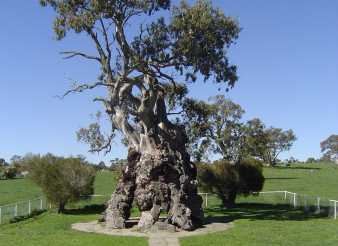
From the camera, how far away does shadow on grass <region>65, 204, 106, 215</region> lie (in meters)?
39.1

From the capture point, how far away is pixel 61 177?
39.1m

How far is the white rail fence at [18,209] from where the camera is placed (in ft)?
117

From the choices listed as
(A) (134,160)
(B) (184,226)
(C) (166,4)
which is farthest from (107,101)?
(B) (184,226)

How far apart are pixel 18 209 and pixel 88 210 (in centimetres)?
490

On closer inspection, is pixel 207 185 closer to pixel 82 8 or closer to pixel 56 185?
pixel 56 185

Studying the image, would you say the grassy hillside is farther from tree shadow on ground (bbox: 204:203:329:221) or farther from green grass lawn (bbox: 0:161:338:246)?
green grass lawn (bbox: 0:161:338:246)

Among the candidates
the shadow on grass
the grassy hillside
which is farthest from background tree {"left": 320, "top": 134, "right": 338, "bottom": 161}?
the shadow on grass

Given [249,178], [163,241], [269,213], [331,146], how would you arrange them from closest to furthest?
[163,241]
[269,213]
[249,178]
[331,146]

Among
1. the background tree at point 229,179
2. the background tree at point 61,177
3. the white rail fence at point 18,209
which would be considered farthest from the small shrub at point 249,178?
the white rail fence at point 18,209

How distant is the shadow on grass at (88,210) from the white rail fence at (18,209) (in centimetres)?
262

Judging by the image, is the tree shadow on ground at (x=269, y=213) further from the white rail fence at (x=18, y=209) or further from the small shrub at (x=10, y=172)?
the small shrub at (x=10, y=172)

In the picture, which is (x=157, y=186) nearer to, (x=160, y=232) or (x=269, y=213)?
(x=160, y=232)

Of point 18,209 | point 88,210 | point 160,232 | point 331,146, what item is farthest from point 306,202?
point 331,146

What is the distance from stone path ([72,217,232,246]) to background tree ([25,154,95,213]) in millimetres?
7358
